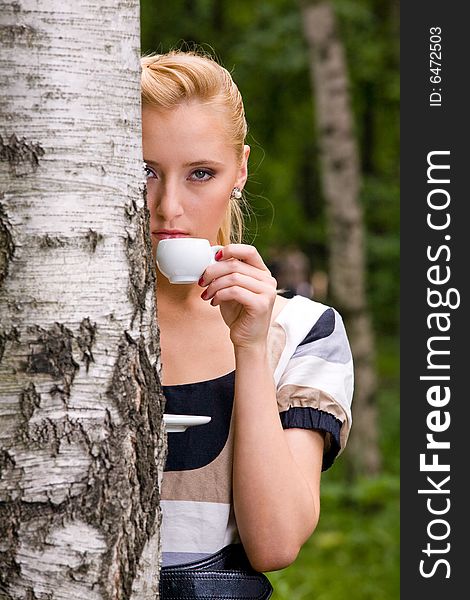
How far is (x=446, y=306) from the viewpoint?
522 centimetres

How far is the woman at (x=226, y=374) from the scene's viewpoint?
1.87 metres

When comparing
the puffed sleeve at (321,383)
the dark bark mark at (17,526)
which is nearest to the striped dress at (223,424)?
the puffed sleeve at (321,383)

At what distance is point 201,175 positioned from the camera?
205cm

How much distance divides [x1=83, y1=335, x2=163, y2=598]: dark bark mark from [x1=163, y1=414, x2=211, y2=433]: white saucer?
0.16 metres

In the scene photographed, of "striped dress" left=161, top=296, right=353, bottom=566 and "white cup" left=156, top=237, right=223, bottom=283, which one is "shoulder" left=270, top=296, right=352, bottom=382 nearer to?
"striped dress" left=161, top=296, right=353, bottom=566

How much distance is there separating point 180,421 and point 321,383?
0.36m

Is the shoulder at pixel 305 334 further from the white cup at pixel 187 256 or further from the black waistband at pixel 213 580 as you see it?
the black waistband at pixel 213 580

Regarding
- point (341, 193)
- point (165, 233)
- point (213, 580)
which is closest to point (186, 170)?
point (165, 233)

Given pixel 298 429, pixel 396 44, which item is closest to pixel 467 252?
pixel 298 429

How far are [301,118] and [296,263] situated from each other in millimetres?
2104

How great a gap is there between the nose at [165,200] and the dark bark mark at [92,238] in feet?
1.47

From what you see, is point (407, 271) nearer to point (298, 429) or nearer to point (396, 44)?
point (298, 429)

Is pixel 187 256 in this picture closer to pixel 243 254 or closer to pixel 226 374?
pixel 243 254

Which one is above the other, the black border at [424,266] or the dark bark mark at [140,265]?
the black border at [424,266]
